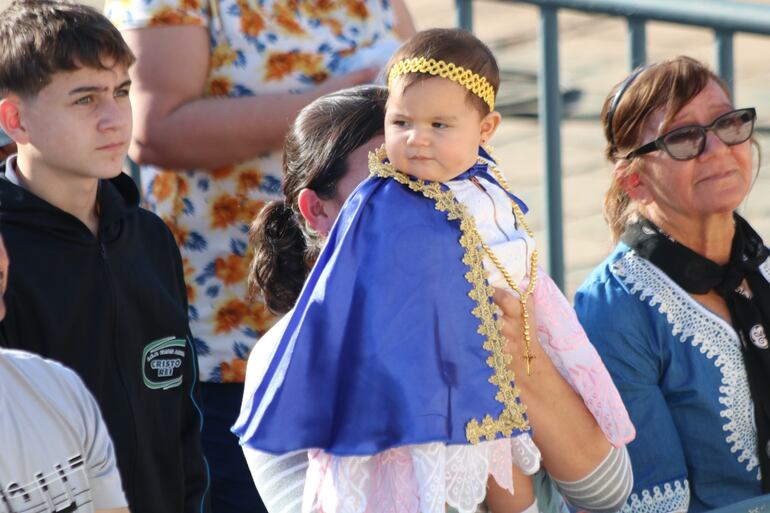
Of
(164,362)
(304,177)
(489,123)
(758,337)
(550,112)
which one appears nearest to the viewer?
(489,123)

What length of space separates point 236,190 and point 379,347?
996 millimetres

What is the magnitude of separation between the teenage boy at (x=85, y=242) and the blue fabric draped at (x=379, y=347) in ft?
1.49

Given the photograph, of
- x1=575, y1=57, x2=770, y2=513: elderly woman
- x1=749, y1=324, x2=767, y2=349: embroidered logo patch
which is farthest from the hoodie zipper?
x1=749, y1=324, x2=767, y2=349: embroidered logo patch

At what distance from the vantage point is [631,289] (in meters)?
3.19

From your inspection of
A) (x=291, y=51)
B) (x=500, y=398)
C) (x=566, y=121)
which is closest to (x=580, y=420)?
(x=500, y=398)

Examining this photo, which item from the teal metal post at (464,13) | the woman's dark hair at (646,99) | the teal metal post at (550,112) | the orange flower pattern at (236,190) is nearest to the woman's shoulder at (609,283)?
the woman's dark hair at (646,99)

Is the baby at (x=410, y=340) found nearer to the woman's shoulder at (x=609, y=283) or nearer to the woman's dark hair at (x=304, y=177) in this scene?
the woman's dark hair at (x=304, y=177)

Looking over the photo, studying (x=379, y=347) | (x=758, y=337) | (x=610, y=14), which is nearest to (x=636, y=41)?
(x=610, y=14)

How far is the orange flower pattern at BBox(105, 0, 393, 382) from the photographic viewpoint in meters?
3.17

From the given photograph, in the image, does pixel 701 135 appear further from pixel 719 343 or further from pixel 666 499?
pixel 666 499

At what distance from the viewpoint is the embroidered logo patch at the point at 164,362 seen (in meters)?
2.81

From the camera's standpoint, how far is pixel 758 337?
315cm

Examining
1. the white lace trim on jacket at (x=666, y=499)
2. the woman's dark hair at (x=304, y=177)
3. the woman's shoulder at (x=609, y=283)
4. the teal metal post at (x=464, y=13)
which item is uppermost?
the teal metal post at (x=464, y=13)

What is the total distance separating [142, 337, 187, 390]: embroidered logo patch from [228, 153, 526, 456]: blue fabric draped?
480mm
